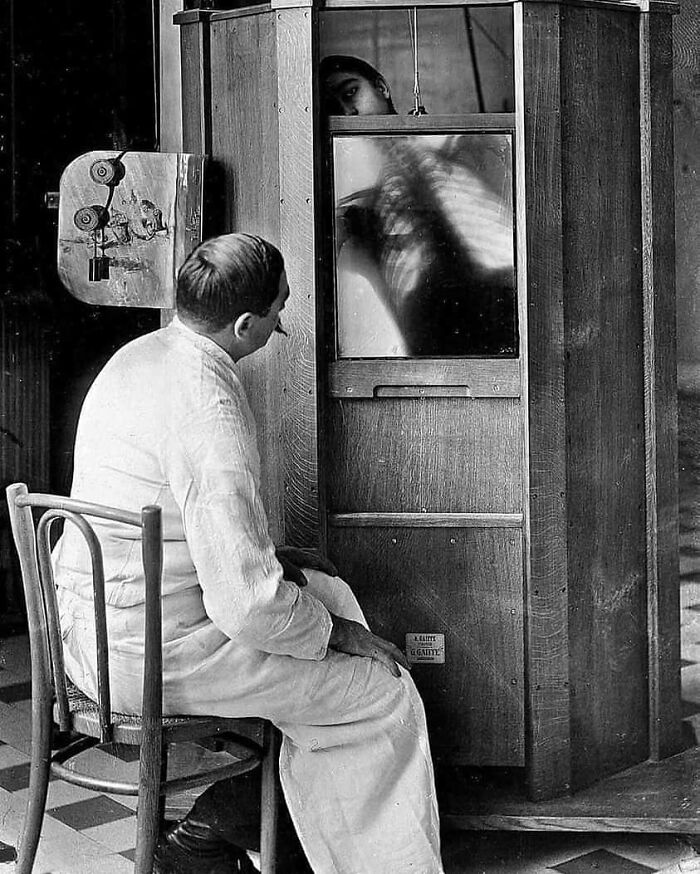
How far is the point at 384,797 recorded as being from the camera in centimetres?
252

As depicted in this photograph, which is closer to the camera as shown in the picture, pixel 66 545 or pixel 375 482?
pixel 66 545

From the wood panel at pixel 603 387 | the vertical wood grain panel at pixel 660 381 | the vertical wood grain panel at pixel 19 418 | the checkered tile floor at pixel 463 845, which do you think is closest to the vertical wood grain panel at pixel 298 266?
the wood panel at pixel 603 387

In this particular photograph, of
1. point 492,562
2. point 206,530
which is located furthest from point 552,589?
point 206,530

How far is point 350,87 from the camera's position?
2.94m

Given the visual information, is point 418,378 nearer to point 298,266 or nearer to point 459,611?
point 298,266

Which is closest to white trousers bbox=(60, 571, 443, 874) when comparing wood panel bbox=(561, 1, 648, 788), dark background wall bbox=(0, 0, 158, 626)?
wood panel bbox=(561, 1, 648, 788)

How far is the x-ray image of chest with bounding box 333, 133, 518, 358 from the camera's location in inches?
114

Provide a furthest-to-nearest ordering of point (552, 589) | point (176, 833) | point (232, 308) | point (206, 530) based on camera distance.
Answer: point (552, 589), point (176, 833), point (232, 308), point (206, 530)

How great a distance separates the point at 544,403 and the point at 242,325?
80 centimetres

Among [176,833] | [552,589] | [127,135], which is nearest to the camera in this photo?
[176,833]

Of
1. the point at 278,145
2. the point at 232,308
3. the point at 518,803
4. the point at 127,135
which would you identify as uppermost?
the point at 127,135

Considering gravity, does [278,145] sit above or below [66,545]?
above

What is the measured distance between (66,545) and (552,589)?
1.16 meters

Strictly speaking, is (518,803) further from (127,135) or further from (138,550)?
(127,135)
